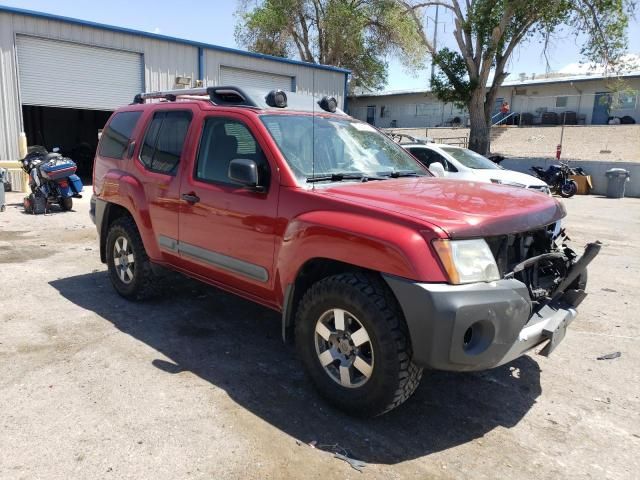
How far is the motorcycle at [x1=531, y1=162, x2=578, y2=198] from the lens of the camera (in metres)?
17.5

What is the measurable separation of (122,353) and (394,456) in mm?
2264

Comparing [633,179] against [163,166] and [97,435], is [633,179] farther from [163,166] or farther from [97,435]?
[97,435]

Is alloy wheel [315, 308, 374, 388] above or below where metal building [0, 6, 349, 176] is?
below

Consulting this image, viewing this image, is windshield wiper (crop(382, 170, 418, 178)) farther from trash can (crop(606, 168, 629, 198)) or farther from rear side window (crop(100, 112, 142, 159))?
trash can (crop(606, 168, 629, 198))

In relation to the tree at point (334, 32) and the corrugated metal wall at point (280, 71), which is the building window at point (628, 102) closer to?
the tree at point (334, 32)

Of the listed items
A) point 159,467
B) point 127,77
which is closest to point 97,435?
point 159,467

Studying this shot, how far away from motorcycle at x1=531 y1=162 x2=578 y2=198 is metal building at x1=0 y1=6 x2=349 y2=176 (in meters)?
8.83

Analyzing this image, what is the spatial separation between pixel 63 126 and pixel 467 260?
2605cm

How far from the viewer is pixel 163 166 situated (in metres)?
4.60

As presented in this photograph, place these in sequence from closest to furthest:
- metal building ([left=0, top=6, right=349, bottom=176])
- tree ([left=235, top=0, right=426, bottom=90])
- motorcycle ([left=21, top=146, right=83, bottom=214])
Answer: motorcycle ([left=21, top=146, right=83, bottom=214])
metal building ([left=0, top=6, right=349, bottom=176])
tree ([left=235, top=0, right=426, bottom=90])

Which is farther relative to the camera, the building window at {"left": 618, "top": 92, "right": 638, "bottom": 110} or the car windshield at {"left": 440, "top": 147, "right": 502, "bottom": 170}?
the building window at {"left": 618, "top": 92, "right": 638, "bottom": 110}

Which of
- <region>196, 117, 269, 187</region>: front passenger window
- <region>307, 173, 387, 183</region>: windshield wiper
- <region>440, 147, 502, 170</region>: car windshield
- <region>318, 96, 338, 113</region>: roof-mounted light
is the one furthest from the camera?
<region>440, 147, 502, 170</region>: car windshield

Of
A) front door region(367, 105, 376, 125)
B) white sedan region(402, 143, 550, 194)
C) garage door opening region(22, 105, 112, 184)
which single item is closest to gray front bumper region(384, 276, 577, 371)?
white sedan region(402, 143, 550, 194)

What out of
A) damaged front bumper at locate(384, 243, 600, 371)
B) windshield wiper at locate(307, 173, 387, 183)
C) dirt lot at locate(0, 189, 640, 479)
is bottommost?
dirt lot at locate(0, 189, 640, 479)
